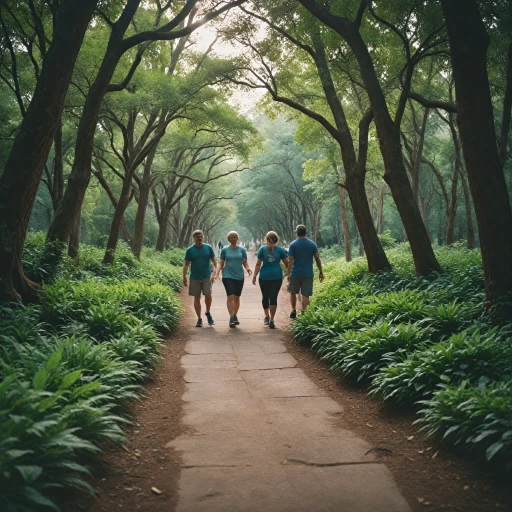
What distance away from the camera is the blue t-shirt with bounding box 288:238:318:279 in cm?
870

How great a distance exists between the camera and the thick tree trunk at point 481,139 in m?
5.27

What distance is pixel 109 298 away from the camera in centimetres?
752

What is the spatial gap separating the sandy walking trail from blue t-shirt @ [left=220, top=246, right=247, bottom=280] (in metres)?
2.81

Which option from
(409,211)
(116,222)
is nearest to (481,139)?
(409,211)

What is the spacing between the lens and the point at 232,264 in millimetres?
8812

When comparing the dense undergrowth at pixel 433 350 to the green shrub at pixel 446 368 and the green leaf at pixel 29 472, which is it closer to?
the green shrub at pixel 446 368

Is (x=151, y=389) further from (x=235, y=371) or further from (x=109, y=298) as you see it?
(x=109, y=298)

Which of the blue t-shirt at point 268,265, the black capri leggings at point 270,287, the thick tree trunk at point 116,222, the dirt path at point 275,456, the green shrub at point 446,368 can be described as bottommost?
the dirt path at point 275,456

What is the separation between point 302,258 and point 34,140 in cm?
514

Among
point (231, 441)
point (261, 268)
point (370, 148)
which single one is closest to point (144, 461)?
point (231, 441)

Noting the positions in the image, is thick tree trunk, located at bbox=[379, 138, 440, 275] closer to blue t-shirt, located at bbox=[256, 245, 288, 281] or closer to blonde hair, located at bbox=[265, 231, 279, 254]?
blonde hair, located at bbox=[265, 231, 279, 254]

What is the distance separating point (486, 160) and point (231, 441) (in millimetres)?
4507

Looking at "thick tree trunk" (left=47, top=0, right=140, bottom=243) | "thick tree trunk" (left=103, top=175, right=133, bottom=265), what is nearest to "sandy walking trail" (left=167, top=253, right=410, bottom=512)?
"thick tree trunk" (left=47, top=0, right=140, bottom=243)

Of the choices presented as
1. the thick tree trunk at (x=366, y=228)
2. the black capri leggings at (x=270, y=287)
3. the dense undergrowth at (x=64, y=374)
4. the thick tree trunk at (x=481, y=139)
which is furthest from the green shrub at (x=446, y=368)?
the thick tree trunk at (x=366, y=228)
